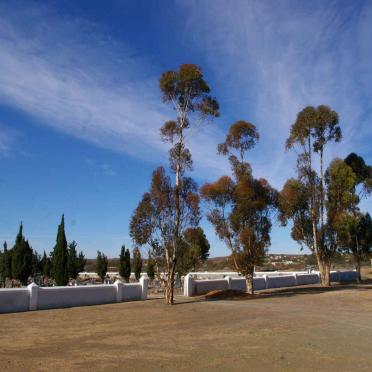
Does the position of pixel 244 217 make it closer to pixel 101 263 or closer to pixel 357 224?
pixel 357 224

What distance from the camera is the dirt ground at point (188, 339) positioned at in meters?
9.19

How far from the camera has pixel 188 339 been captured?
40.6ft

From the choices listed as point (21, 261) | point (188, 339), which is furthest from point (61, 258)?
point (188, 339)

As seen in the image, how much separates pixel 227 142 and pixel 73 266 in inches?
948

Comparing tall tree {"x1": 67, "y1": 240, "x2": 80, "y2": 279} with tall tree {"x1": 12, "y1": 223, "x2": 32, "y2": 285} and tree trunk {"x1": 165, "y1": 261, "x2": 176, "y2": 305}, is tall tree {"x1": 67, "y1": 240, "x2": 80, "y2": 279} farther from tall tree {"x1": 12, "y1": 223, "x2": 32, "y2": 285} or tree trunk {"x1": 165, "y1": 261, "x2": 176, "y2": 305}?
tree trunk {"x1": 165, "y1": 261, "x2": 176, "y2": 305}

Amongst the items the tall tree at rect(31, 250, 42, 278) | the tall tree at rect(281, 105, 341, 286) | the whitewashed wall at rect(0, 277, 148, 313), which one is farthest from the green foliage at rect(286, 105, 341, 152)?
the tall tree at rect(31, 250, 42, 278)

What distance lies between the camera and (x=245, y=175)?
97.5ft

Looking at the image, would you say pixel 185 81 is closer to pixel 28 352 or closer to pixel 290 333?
pixel 290 333

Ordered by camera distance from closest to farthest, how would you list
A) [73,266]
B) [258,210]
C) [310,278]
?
[258,210] → [310,278] → [73,266]

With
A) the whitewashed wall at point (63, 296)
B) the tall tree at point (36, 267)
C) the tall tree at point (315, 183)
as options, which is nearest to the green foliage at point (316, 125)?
the tall tree at point (315, 183)

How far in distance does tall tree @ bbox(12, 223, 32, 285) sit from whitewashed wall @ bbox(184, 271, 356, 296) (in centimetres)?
1415

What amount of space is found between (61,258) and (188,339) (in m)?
24.2

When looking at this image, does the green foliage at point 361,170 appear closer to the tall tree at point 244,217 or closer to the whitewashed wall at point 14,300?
the tall tree at point 244,217

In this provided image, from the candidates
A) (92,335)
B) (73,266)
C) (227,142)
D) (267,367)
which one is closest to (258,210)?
(227,142)
